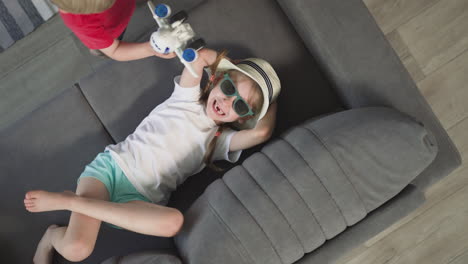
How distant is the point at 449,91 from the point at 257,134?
3.50ft

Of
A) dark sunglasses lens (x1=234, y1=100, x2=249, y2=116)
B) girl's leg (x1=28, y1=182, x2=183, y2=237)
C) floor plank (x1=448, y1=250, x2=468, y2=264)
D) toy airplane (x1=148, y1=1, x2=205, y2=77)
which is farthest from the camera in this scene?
floor plank (x1=448, y1=250, x2=468, y2=264)

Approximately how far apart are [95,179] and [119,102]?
0.31 metres

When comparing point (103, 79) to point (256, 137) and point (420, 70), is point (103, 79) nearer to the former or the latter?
point (256, 137)

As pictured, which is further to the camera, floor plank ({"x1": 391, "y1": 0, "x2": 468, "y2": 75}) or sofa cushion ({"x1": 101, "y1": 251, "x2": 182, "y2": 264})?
floor plank ({"x1": 391, "y1": 0, "x2": 468, "y2": 75})

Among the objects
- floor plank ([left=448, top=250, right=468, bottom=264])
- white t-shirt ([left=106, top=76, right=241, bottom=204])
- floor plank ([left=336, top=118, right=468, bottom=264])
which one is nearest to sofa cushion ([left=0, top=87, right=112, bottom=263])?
white t-shirt ([left=106, top=76, right=241, bottom=204])

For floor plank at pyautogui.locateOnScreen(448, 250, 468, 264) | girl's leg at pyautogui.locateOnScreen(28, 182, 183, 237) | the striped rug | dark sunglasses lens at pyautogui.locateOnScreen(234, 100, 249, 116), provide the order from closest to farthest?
girl's leg at pyautogui.locateOnScreen(28, 182, 183, 237), dark sunglasses lens at pyautogui.locateOnScreen(234, 100, 249, 116), the striped rug, floor plank at pyautogui.locateOnScreen(448, 250, 468, 264)

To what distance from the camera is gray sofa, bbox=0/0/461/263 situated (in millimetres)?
1063

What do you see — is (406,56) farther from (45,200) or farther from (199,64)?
(45,200)

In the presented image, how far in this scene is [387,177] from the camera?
1056 mm

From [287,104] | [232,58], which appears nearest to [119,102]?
[232,58]

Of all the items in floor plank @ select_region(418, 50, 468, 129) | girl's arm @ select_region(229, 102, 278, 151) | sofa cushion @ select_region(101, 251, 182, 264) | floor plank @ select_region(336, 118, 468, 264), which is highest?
girl's arm @ select_region(229, 102, 278, 151)

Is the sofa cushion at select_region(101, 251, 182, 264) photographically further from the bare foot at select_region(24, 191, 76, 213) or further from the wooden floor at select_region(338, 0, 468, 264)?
the wooden floor at select_region(338, 0, 468, 264)

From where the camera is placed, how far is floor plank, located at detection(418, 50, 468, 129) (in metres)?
1.73

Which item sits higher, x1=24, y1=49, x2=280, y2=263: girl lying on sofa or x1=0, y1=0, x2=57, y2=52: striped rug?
x1=0, y1=0, x2=57, y2=52: striped rug
